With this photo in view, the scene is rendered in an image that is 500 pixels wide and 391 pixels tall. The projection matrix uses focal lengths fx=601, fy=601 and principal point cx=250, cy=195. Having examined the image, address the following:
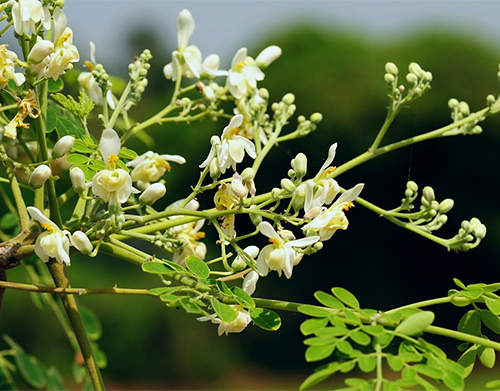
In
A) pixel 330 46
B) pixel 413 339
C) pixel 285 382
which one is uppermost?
pixel 413 339

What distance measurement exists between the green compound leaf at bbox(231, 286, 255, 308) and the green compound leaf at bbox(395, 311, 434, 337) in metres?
0.17

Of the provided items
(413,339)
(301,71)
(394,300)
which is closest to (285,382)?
(394,300)

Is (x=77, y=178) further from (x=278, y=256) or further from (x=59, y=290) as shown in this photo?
(x=278, y=256)

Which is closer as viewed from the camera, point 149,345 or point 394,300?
point 149,345

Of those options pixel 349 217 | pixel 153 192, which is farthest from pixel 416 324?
pixel 349 217

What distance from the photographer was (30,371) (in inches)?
57.3

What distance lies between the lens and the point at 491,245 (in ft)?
24.9

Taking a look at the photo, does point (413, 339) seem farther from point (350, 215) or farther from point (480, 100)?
point (480, 100)

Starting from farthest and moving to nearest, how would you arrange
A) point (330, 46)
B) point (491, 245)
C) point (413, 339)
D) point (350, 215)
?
point (330, 46), point (491, 245), point (350, 215), point (413, 339)

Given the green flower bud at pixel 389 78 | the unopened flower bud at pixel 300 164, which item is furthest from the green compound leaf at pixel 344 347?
the green flower bud at pixel 389 78

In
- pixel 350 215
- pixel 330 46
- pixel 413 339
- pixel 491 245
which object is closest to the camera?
pixel 413 339

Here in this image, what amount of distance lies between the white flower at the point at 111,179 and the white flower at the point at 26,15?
18 centimetres

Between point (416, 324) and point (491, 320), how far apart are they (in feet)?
0.72

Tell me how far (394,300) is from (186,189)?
126 inches
